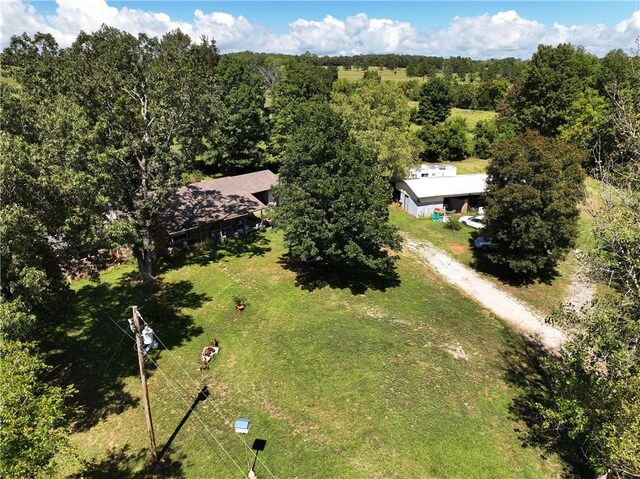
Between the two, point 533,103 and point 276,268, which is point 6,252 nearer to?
point 276,268

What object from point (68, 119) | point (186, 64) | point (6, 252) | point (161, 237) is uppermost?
point (186, 64)

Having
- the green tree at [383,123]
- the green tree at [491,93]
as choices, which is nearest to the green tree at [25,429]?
the green tree at [383,123]

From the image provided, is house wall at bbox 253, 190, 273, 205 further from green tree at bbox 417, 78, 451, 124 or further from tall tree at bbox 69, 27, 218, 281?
green tree at bbox 417, 78, 451, 124

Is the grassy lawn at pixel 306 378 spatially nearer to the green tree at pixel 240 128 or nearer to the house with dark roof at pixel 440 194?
the house with dark roof at pixel 440 194

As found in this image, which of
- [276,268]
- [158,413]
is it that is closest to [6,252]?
[158,413]

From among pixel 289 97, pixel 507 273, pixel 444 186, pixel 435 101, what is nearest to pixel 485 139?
pixel 435 101

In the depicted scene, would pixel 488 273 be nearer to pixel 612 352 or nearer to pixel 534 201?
pixel 534 201

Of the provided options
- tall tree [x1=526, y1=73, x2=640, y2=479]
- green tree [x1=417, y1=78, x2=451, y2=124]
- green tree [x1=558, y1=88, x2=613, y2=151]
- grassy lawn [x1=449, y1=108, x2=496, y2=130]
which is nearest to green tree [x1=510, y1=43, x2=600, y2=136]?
green tree [x1=558, y1=88, x2=613, y2=151]
